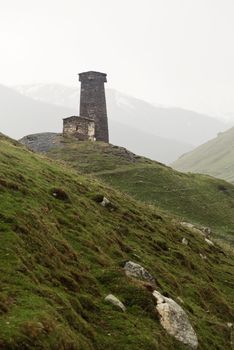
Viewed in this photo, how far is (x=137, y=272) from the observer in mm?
20672

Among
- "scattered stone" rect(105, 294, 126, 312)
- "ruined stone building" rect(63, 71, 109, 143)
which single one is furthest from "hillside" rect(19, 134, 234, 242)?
"scattered stone" rect(105, 294, 126, 312)

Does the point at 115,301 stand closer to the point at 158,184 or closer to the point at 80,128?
the point at 158,184

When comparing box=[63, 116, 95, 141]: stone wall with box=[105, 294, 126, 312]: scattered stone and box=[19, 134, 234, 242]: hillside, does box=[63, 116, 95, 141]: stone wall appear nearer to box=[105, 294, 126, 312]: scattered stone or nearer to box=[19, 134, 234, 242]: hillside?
box=[19, 134, 234, 242]: hillside

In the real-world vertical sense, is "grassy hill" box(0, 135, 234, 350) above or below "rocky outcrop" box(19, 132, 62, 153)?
below

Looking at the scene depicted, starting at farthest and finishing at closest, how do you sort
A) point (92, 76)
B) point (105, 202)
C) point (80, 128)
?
point (92, 76) < point (80, 128) < point (105, 202)

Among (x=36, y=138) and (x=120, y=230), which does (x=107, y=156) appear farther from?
(x=120, y=230)

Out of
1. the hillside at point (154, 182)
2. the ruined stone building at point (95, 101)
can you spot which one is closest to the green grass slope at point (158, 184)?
the hillside at point (154, 182)

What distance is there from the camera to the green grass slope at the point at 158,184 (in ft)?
173

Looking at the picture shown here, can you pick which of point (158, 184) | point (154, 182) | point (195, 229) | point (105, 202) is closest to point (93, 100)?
point (154, 182)

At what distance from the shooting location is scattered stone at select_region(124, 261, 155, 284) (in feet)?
67.2

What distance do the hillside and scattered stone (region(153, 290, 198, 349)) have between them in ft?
93.3

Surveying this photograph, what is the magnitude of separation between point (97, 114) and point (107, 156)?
60.7 feet

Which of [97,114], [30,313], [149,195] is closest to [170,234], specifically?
[30,313]

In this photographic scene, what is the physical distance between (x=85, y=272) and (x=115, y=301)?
1773 millimetres
